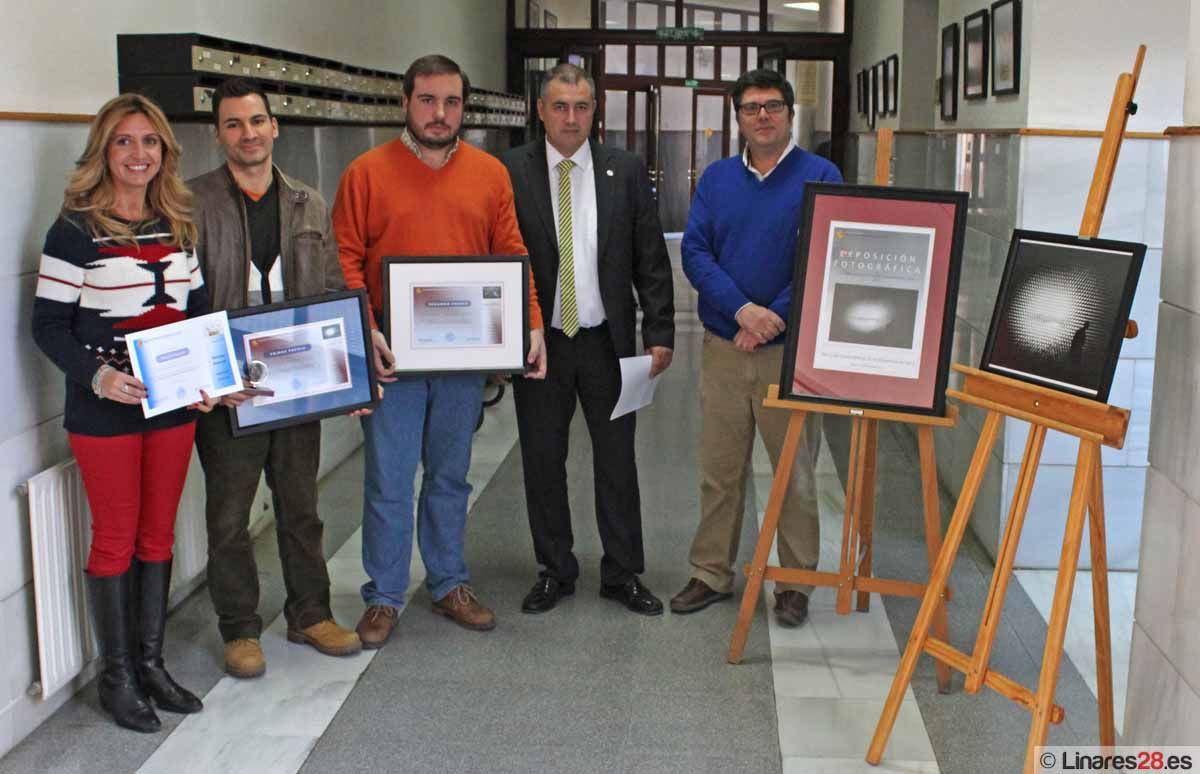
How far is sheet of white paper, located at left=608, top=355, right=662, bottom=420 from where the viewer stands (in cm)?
400

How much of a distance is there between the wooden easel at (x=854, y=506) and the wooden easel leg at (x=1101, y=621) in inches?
24.2

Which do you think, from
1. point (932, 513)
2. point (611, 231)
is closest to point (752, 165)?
point (611, 231)

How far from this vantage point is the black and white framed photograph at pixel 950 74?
7.18 m

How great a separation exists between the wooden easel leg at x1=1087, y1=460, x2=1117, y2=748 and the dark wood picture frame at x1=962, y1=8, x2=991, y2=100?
371cm

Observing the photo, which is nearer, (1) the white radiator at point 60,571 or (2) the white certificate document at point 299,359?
(1) the white radiator at point 60,571

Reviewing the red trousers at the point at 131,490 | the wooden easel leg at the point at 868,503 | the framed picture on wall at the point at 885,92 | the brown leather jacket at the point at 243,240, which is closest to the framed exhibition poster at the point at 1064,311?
the wooden easel leg at the point at 868,503

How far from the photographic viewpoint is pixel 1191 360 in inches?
104

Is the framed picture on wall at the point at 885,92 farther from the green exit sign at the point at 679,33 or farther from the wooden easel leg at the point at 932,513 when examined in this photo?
the wooden easel leg at the point at 932,513

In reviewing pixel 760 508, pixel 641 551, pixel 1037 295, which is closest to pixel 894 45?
pixel 760 508

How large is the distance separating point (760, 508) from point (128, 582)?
2745 millimetres

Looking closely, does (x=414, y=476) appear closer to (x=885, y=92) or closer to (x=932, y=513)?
(x=932, y=513)

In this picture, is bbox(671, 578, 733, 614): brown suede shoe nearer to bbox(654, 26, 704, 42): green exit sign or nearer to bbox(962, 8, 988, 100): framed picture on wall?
bbox(962, 8, 988, 100): framed picture on wall

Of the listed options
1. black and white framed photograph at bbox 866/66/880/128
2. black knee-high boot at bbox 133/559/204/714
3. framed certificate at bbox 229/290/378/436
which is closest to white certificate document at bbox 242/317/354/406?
framed certificate at bbox 229/290/378/436

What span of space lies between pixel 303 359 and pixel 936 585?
172cm
